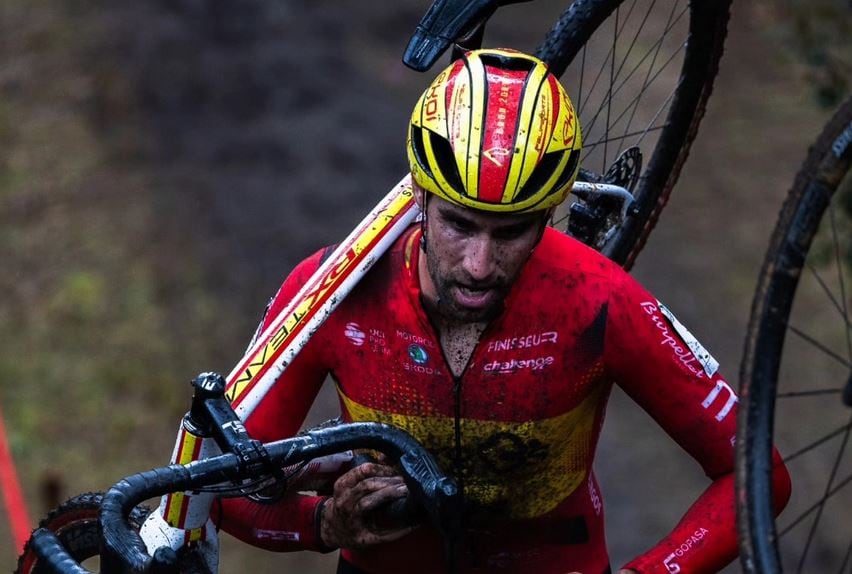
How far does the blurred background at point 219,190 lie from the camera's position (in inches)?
409

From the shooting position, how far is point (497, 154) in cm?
414

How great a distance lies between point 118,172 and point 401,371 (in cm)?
902

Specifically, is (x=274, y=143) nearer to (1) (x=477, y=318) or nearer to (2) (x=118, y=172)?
(2) (x=118, y=172)

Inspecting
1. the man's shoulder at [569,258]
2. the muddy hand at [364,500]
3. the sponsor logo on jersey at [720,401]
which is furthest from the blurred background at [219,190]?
the muddy hand at [364,500]

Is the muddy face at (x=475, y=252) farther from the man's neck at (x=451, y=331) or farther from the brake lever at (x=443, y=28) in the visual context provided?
the brake lever at (x=443, y=28)

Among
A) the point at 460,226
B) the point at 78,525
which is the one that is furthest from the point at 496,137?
the point at 78,525

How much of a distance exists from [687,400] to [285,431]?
1217mm

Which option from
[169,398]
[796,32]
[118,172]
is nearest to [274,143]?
[118,172]

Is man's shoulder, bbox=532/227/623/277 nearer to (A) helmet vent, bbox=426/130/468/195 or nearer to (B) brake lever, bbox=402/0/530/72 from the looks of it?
(A) helmet vent, bbox=426/130/468/195

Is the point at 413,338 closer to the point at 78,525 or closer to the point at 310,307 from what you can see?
the point at 310,307

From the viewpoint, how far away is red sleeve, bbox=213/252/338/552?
4.60 metres

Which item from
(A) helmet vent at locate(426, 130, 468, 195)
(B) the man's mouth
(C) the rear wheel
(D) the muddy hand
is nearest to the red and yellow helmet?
(A) helmet vent at locate(426, 130, 468, 195)

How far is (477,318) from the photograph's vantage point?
432 centimetres

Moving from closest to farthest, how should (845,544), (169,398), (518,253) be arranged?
(518,253) → (845,544) → (169,398)
